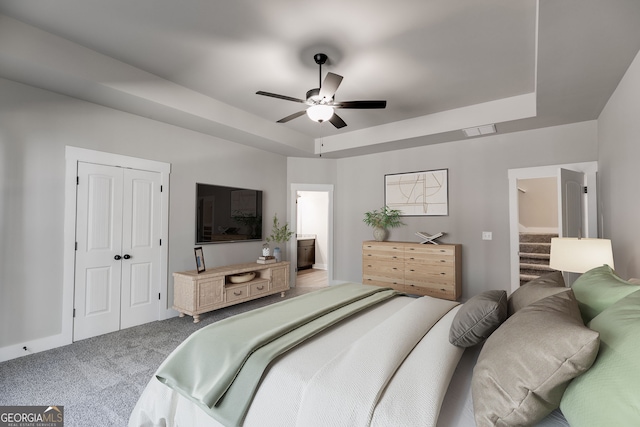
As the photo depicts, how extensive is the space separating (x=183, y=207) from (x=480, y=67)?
12.9 feet

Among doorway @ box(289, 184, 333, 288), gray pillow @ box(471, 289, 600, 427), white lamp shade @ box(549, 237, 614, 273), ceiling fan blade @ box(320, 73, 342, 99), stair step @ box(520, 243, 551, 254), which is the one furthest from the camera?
doorway @ box(289, 184, 333, 288)

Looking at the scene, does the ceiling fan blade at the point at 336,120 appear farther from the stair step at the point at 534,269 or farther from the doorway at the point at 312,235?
the stair step at the point at 534,269

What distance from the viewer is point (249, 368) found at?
4.62ft

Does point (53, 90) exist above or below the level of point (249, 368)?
above

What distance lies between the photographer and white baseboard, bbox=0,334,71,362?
2734 millimetres

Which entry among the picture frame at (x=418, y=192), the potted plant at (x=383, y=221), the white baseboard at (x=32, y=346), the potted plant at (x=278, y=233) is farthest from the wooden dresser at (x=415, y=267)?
the white baseboard at (x=32, y=346)

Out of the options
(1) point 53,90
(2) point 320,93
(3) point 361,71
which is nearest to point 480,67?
(3) point 361,71

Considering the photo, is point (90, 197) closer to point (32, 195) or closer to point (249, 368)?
point (32, 195)

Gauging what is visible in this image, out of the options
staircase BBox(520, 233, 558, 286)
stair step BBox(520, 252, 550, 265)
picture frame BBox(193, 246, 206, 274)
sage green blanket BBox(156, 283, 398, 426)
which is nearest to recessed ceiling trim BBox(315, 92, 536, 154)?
staircase BBox(520, 233, 558, 286)

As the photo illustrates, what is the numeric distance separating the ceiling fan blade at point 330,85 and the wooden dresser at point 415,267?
2882 millimetres

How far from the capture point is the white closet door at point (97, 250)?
126 inches

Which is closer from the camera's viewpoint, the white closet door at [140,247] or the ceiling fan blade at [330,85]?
the ceiling fan blade at [330,85]

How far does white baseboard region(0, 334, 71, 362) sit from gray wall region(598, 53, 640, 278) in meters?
5.15

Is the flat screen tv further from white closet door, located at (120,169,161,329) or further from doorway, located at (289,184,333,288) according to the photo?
doorway, located at (289,184,333,288)
